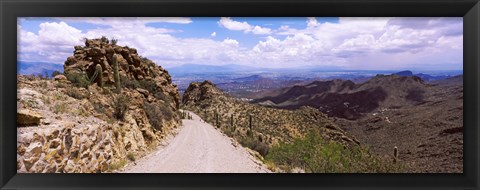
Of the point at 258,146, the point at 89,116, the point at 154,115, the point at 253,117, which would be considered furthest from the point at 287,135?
the point at 89,116

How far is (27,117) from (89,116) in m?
1.56

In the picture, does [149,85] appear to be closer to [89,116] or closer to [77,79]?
[77,79]

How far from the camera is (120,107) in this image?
7.57 meters

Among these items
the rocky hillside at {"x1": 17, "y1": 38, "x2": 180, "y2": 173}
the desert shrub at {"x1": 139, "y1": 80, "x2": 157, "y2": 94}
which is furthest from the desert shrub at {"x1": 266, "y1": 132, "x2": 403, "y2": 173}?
the desert shrub at {"x1": 139, "y1": 80, "x2": 157, "y2": 94}

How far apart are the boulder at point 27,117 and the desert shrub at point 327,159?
338cm

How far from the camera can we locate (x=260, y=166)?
6234mm

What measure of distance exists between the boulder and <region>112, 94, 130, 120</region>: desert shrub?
8.48ft

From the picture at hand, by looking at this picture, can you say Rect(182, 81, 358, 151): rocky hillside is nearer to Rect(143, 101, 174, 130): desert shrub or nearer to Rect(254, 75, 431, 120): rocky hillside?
Rect(254, 75, 431, 120): rocky hillside

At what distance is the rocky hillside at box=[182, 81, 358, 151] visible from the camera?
14.2m
